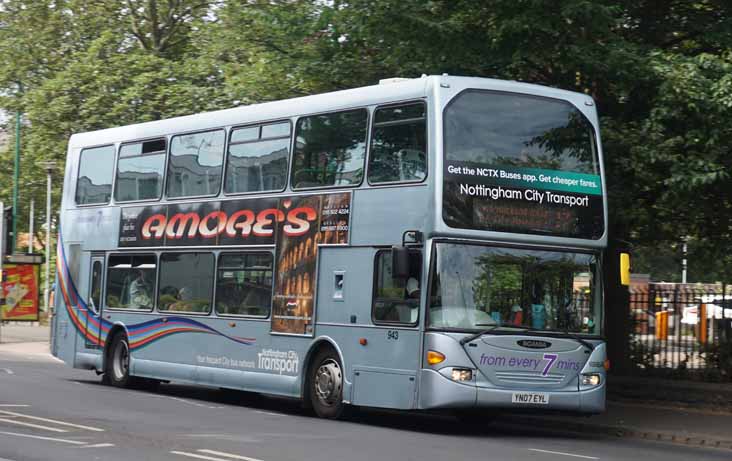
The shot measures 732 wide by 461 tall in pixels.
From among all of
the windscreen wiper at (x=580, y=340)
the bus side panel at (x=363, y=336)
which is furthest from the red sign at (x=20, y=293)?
the windscreen wiper at (x=580, y=340)

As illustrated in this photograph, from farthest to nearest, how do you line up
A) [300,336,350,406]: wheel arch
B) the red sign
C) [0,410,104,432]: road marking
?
the red sign, [300,336,350,406]: wheel arch, [0,410,104,432]: road marking

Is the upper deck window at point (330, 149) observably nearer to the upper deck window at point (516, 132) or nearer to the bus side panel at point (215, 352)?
the upper deck window at point (516, 132)

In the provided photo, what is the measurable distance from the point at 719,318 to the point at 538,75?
4.71 metres

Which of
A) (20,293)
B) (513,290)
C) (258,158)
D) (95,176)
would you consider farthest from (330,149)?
(20,293)

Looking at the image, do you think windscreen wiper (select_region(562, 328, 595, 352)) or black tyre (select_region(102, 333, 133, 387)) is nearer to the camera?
windscreen wiper (select_region(562, 328, 595, 352))

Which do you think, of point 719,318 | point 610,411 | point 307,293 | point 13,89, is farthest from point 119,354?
point 13,89

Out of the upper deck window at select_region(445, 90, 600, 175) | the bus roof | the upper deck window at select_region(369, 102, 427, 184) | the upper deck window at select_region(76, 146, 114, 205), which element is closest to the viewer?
the upper deck window at select_region(445, 90, 600, 175)

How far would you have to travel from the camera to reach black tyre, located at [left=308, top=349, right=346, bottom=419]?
1648 centimetres

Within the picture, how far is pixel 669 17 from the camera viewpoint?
1966 cm

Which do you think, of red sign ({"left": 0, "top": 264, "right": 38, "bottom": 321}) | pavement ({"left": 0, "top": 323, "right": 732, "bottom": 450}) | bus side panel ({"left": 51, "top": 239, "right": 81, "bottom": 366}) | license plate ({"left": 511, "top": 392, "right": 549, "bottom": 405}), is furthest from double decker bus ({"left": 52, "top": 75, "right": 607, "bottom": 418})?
red sign ({"left": 0, "top": 264, "right": 38, "bottom": 321})

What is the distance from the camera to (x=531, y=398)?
15133 mm

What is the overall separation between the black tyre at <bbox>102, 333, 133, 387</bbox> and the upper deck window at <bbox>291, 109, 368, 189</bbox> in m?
5.76

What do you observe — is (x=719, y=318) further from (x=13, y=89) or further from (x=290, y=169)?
(x=13, y=89)

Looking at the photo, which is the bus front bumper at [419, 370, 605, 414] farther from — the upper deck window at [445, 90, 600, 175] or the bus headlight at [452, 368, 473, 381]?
the upper deck window at [445, 90, 600, 175]
